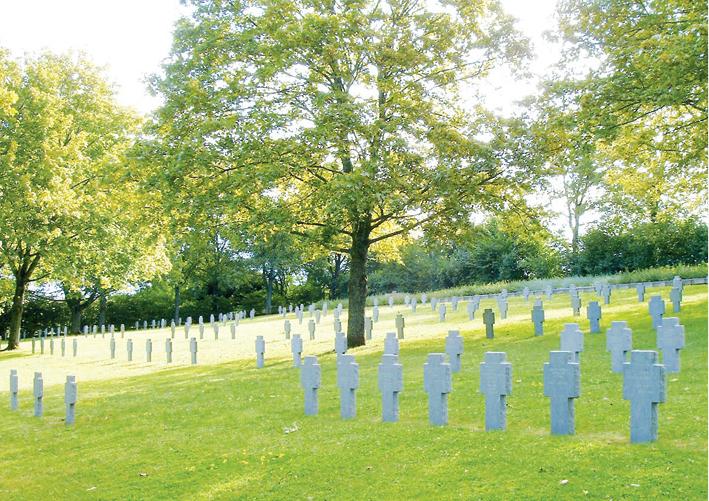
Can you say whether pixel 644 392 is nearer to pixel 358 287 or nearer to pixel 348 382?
pixel 348 382

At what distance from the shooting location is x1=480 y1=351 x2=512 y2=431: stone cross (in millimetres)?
7867

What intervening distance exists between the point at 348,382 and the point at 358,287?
1106cm

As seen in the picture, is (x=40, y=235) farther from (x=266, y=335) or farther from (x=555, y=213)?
(x=555, y=213)

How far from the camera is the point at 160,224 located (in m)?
21.0

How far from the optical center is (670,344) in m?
10.9

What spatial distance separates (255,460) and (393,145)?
11462mm

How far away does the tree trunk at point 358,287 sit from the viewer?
20.5m

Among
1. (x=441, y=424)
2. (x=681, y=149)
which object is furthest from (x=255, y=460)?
(x=681, y=149)

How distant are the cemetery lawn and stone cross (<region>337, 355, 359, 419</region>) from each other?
0.68 ft

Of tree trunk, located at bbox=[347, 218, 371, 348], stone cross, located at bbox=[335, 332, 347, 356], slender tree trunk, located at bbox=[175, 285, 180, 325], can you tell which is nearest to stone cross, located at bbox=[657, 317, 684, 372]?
stone cross, located at bbox=[335, 332, 347, 356]

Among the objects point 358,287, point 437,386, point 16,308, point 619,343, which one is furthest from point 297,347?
point 16,308

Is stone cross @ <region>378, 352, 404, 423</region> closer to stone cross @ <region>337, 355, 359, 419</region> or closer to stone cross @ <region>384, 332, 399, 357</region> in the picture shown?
stone cross @ <region>337, 355, 359, 419</region>

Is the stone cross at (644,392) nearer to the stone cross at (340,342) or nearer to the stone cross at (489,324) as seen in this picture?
the stone cross at (340,342)

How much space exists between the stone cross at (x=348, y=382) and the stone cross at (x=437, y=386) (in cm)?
123
